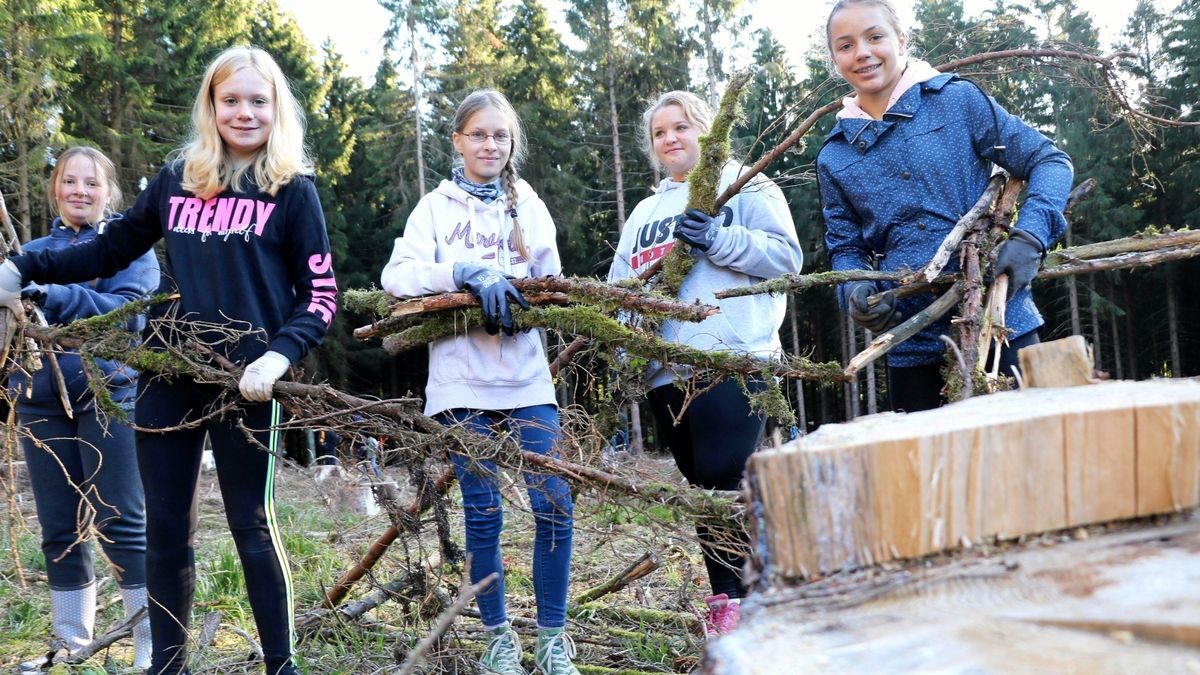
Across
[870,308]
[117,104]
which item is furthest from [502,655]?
[117,104]

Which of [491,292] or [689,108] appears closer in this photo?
[491,292]

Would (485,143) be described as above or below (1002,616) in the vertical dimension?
above

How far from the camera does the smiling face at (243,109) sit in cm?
275

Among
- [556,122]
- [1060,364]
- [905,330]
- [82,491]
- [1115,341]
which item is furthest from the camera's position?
[556,122]

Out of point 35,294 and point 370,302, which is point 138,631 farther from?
point 370,302

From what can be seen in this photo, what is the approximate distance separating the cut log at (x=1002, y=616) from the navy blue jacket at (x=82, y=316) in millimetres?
2815

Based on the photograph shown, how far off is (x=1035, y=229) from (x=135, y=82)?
16.6 m

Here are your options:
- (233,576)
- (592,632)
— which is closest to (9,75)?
(233,576)

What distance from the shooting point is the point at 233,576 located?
433 centimetres

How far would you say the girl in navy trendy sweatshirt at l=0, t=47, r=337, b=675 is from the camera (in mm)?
2605

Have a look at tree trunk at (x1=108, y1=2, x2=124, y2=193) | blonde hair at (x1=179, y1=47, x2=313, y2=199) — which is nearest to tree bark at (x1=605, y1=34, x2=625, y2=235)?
tree trunk at (x1=108, y1=2, x2=124, y2=193)

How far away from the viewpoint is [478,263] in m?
3.03

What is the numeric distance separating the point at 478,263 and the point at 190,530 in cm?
125

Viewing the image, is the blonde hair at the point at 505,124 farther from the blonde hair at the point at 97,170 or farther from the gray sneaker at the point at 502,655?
the blonde hair at the point at 97,170
